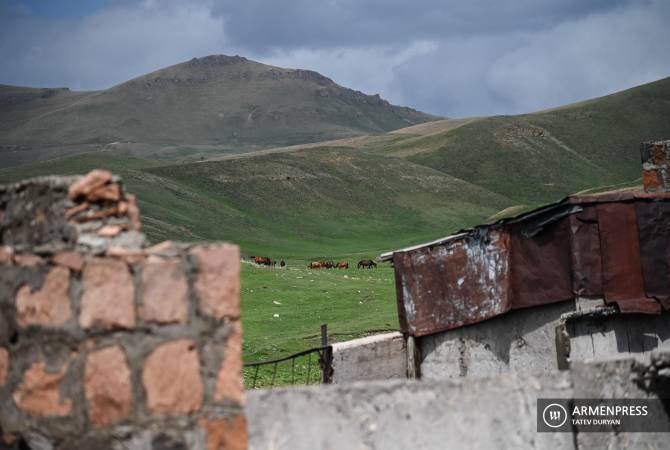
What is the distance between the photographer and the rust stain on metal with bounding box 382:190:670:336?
10750mm

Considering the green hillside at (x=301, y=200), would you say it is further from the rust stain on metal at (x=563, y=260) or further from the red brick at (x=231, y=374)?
the red brick at (x=231, y=374)

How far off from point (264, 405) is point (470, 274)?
716 centimetres

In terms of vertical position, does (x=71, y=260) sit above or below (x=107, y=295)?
above

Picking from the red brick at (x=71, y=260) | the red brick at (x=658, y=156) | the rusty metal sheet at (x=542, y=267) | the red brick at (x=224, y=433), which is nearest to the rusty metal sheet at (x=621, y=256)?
the rusty metal sheet at (x=542, y=267)

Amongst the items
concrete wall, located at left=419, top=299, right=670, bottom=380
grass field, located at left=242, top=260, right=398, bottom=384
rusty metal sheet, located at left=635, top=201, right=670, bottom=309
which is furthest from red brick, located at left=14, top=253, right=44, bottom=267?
grass field, located at left=242, top=260, right=398, bottom=384

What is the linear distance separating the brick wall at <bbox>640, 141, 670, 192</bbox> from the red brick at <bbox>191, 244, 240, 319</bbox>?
11061mm

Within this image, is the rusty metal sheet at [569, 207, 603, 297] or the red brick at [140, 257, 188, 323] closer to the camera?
the red brick at [140, 257, 188, 323]

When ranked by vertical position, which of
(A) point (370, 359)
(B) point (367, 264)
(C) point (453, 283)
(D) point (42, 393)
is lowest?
(D) point (42, 393)

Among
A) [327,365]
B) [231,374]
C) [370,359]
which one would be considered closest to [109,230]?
[231,374]

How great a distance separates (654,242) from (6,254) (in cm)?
908

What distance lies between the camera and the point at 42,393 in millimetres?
3395

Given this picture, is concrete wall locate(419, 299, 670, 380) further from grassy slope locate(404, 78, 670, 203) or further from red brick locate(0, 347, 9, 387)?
grassy slope locate(404, 78, 670, 203)

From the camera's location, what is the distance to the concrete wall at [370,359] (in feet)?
35.6

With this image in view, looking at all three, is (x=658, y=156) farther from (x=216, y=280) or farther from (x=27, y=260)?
(x=27, y=260)
